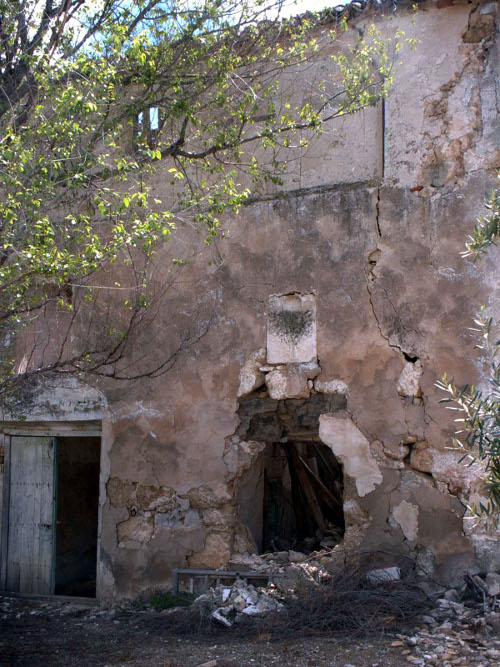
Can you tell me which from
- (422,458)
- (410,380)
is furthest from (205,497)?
(410,380)

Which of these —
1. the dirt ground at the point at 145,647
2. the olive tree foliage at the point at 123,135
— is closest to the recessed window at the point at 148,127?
the olive tree foliage at the point at 123,135

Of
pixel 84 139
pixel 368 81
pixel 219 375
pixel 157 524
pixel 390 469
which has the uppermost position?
pixel 368 81

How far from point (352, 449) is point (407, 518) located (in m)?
0.76

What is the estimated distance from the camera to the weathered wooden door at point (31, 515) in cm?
→ 813

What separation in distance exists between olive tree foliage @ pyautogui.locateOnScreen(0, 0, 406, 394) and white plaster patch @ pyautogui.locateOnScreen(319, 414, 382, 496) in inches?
65.3

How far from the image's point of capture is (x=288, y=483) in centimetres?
975

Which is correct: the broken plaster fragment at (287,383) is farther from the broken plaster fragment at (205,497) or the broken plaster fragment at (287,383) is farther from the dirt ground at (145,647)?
the dirt ground at (145,647)

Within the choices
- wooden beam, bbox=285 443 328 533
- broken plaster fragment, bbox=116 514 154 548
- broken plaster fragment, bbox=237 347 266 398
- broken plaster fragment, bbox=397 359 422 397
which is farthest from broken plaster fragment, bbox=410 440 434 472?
wooden beam, bbox=285 443 328 533

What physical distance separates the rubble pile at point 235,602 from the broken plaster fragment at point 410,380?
6.99 feet

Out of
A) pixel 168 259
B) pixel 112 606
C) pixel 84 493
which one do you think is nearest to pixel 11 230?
pixel 168 259

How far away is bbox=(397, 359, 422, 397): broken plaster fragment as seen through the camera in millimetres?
6289

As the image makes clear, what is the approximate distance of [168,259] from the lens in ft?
24.9

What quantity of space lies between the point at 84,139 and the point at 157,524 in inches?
148

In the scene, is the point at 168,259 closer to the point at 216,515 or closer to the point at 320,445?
the point at 216,515
